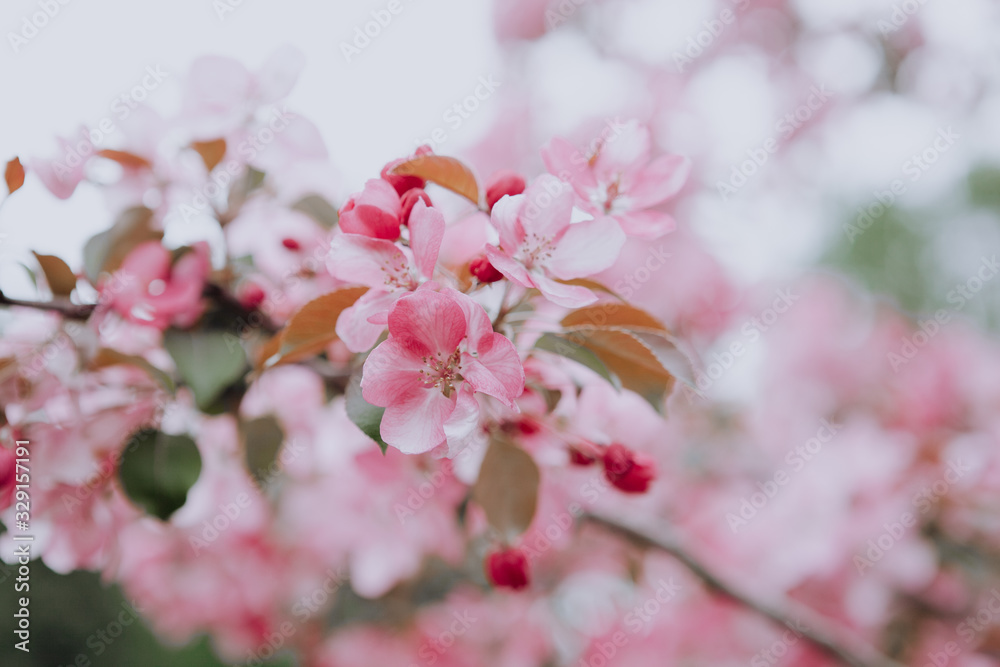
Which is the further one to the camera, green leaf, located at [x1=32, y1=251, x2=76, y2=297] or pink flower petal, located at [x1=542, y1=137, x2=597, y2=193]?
green leaf, located at [x1=32, y1=251, x2=76, y2=297]

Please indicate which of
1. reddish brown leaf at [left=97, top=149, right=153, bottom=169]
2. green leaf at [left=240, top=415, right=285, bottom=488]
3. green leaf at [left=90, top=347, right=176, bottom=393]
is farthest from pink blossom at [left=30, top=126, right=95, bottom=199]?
green leaf at [left=240, top=415, right=285, bottom=488]

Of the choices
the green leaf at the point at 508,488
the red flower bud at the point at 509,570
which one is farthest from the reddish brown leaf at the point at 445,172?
the red flower bud at the point at 509,570

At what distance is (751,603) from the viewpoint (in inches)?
40.5

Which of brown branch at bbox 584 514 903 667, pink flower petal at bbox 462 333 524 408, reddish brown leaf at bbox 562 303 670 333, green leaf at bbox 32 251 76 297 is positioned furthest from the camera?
brown branch at bbox 584 514 903 667

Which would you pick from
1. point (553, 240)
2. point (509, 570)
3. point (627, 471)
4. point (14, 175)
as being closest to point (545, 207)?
point (553, 240)

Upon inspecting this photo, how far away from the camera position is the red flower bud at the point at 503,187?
1.65ft

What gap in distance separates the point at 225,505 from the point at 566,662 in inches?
36.6

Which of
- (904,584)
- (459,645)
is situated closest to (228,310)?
(459,645)

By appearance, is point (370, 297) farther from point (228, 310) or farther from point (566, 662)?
point (566, 662)

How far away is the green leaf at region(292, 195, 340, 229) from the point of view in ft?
2.34

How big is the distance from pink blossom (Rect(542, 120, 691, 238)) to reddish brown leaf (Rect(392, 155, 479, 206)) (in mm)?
95

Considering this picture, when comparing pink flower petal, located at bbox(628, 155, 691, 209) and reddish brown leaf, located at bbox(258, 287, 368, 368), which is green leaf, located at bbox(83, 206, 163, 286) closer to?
reddish brown leaf, located at bbox(258, 287, 368, 368)

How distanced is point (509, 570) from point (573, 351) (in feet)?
0.78

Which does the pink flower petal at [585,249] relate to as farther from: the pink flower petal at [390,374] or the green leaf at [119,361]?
the green leaf at [119,361]
